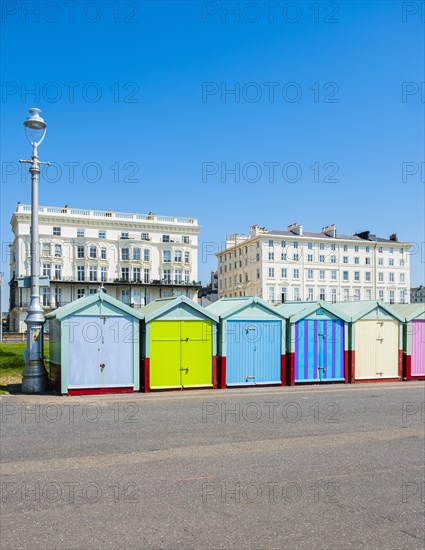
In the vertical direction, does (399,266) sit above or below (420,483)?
above

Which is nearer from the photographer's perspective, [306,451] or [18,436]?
[306,451]

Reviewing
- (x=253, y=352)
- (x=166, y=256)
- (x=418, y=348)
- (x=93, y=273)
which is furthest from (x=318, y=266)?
(x=253, y=352)

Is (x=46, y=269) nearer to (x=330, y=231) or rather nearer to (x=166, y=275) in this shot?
(x=166, y=275)

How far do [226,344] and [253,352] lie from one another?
956 millimetres

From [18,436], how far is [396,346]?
13733 millimetres

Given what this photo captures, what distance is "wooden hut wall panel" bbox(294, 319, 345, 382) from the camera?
1725 centimetres

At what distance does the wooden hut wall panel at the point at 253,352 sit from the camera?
53.8ft

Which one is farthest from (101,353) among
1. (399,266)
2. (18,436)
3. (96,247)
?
(399,266)

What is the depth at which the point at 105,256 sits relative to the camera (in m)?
83.9

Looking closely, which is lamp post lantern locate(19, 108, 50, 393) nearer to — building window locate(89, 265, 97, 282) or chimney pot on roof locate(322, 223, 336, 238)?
building window locate(89, 265, 97, 282)

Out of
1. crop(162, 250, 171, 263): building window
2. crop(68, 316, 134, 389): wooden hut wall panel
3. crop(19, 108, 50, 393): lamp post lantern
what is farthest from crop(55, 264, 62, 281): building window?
crop(68, 316, 134, 389): wooden hut wall panel

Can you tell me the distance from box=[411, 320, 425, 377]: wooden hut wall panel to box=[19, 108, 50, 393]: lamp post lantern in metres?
12.4

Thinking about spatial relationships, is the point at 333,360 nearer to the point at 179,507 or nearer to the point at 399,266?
the point at 179,507

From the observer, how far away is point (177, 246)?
289ft
